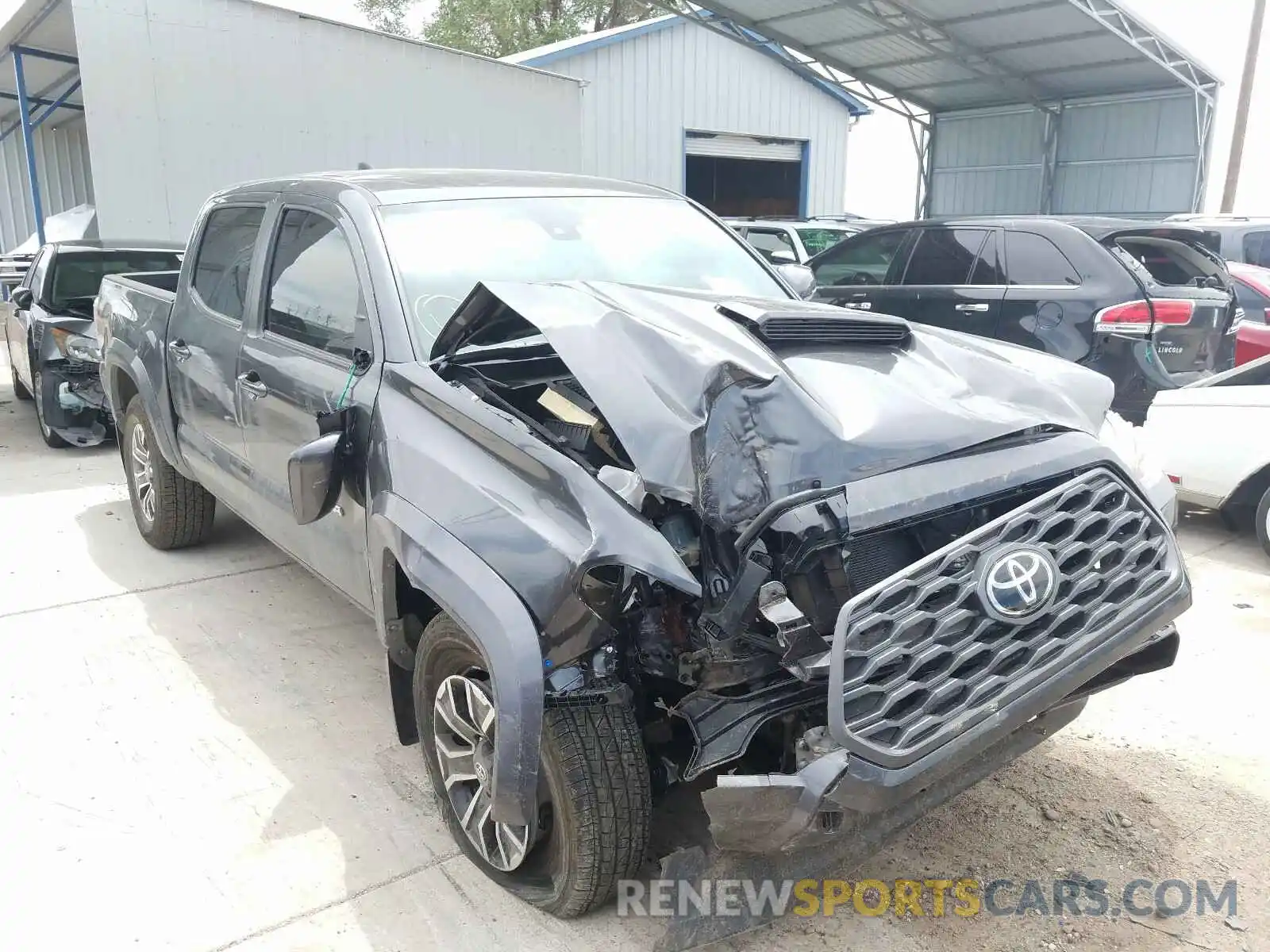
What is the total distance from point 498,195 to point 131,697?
2.38 meters

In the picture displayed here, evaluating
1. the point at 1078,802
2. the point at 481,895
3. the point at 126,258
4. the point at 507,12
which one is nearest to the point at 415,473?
the point at 481,895

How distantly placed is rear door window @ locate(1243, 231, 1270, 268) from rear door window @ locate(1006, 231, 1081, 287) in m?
3.04

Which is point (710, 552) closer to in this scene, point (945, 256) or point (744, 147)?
point (945, 256)

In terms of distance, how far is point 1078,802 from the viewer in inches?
120

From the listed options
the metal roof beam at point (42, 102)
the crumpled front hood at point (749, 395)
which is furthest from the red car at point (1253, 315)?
the metal roof beam at point (42, 102)

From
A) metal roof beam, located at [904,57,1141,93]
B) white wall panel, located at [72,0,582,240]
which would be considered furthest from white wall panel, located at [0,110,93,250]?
metal roof beam, located at [904,57,1141,93]

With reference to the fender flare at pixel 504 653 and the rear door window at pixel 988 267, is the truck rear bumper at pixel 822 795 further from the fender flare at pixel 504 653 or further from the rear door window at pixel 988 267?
the rear door window at pixel 988 267

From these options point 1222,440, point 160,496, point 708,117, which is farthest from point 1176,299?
point 708,117

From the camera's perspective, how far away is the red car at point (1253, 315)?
7.52 meters

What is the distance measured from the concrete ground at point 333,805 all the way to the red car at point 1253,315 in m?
3.64

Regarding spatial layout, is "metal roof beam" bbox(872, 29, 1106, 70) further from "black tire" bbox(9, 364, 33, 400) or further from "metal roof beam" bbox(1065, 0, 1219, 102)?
"black tire" bbox(9, 364, 33, 400)

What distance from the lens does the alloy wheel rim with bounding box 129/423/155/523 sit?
5.25 metres

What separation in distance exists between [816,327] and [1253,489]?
12.4 feet

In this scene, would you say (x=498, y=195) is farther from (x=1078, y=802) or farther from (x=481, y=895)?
(x=1078, y=802)
